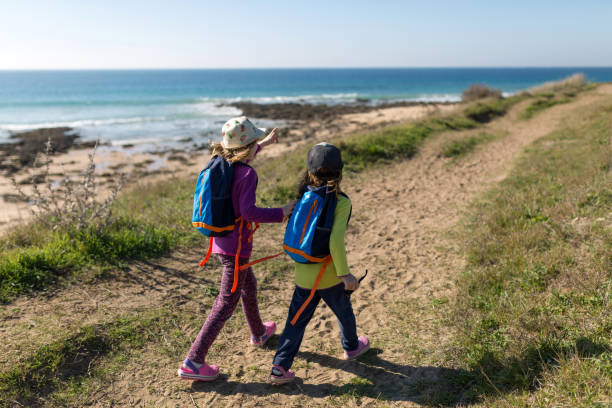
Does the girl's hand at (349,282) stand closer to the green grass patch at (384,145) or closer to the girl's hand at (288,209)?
the girl's hand at (288,209)

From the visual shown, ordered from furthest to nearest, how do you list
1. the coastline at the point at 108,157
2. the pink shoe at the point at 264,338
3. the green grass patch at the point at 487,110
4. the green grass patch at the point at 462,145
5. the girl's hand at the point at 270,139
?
the green grass patch at the point at 487,110
the coastline at the point at 108,157
the green grass patch at the point at 462,145
the pink shoe at the point at 264,338
the girl's hand at the point at 270,139

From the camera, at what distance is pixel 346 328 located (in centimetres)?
321

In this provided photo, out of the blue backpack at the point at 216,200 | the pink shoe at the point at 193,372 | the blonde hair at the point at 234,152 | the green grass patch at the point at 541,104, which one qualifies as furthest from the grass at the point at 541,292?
the green grass patch at the point at 541,104

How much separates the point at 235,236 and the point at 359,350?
4.94 ft

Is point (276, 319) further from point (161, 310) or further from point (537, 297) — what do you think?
point (537, 297)

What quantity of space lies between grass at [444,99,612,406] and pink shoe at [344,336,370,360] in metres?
0.74

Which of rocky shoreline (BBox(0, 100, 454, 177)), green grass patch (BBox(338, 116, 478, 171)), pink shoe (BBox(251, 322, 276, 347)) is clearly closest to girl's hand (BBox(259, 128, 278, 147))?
pink shoe (BBox(251, 322, 276, 347))

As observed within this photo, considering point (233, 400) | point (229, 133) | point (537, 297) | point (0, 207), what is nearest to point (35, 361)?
point (233, 400)

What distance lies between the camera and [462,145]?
11773mm

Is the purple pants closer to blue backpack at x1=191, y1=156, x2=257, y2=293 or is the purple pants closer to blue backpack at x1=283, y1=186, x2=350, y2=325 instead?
blue backpack at x1=191, y1=156, x2=257, y2=293

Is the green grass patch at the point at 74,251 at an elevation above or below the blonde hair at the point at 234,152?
below

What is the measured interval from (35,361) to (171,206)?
447 cm

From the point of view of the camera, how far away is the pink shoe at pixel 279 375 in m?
3.00

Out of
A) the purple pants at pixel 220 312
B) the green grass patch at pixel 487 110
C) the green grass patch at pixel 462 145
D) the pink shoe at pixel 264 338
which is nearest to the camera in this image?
the purple pants at pixel 220 312
